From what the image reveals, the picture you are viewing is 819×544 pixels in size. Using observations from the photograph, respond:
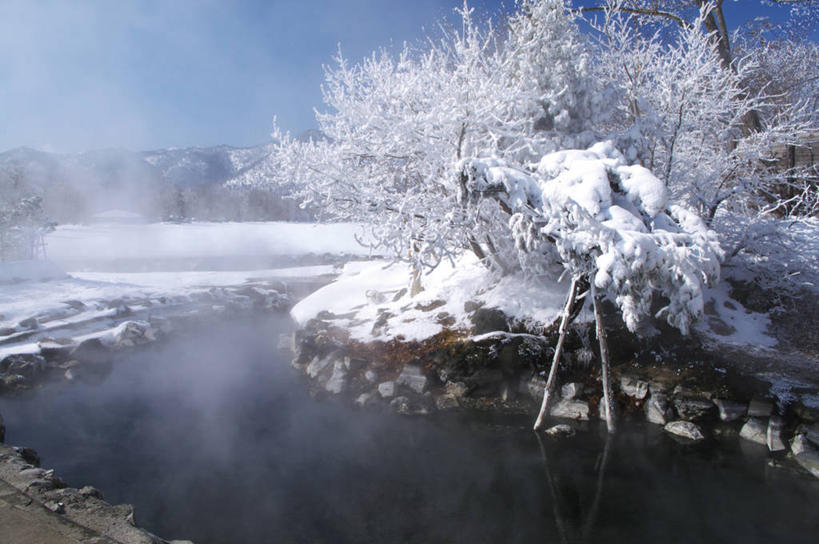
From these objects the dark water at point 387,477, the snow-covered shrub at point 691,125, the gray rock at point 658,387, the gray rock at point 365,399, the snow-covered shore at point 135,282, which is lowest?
the dark water at point 387,477

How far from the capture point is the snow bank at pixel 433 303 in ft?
38.7

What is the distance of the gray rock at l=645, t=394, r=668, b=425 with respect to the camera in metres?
9.09

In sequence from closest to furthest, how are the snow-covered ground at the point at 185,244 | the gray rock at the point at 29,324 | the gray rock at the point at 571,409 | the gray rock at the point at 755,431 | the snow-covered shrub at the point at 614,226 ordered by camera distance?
the snow-covered shrub at the point at 614,226 < the gray rock at the point at 755,431 < the gray rock at the point at 571,409 < the gray rock at the point at 29,324 < the snow-covered ground at the point at 185,244

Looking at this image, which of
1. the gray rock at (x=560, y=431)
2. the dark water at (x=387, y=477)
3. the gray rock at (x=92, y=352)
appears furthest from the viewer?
the gray rock at (x=92, y=352)

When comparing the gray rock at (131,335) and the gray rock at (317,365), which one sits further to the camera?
the gray rock at (131,335)

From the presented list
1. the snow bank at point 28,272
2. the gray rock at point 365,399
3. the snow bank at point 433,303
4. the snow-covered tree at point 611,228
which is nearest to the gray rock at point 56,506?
the gray rock at point 365,399

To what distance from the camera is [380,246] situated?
10672 millimetres

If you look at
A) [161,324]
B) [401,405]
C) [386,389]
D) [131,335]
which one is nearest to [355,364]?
[386,389]

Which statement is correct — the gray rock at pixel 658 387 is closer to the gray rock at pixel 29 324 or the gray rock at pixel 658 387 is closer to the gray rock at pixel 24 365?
the gray rock at pixel 24 365

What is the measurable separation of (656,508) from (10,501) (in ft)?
27.0

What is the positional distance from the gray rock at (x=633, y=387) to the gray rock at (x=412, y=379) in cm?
431

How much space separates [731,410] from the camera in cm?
869

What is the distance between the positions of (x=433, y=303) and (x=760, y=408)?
784 cm

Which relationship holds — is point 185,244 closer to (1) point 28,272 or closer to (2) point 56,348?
(1) point 28,272
